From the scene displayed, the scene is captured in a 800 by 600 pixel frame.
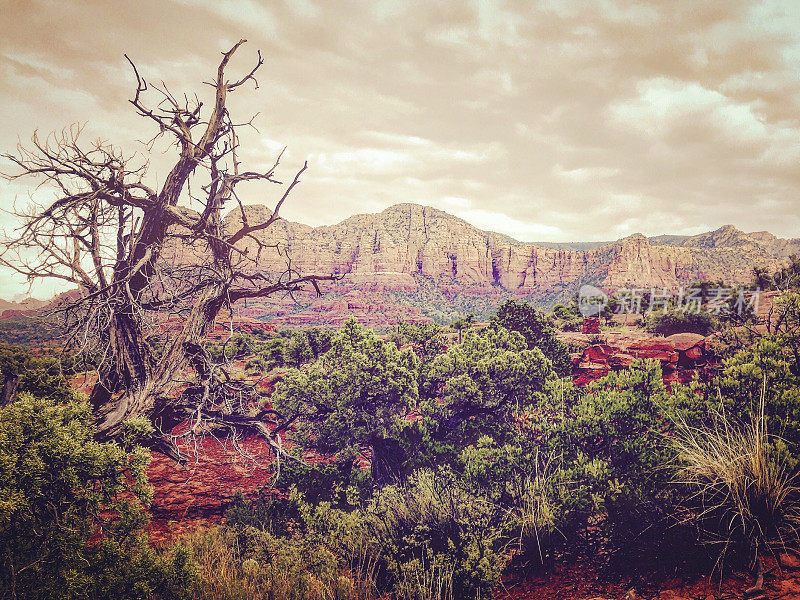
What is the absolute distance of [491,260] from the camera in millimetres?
195625

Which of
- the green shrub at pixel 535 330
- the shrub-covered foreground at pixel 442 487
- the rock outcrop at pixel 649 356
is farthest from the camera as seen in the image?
the rock outcrop at pixel 649 356

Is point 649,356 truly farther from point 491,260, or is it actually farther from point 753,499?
point 491,260

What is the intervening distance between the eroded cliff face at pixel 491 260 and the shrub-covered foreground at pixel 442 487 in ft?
440

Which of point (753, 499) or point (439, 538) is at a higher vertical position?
point (753, 499)

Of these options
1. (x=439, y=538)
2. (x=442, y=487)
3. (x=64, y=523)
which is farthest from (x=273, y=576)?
(x=442, y=487)

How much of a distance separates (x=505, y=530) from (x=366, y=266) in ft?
585

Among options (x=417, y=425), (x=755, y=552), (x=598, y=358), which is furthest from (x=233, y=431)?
(x=598, y=358)

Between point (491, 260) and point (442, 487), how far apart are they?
196308 millimetres

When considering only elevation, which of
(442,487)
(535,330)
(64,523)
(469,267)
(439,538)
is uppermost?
(469,267)

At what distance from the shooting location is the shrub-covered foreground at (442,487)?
3.89 meters

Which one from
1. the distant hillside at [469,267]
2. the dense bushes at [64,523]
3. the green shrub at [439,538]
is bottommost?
→ the green shrub at [439,538]

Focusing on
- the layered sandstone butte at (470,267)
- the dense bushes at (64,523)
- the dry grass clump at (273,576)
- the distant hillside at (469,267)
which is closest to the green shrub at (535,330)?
the dry grass clump at (273,576)

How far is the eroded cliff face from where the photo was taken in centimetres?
15062

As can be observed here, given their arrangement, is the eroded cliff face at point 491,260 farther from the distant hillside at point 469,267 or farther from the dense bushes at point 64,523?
the dense bushes at point 64,523
